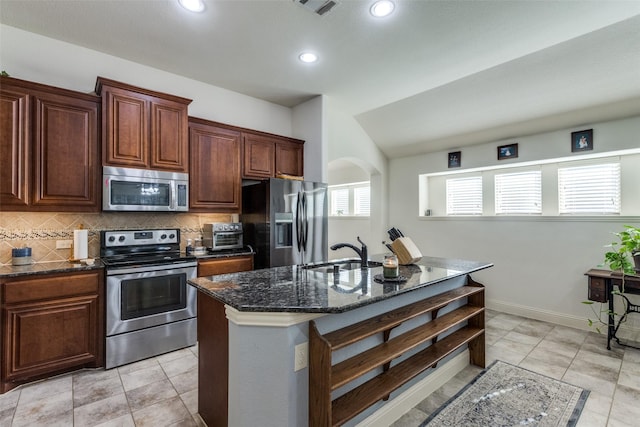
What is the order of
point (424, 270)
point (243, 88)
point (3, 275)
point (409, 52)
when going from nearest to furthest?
point (3, 275)
point (424, 270)
point (409, 52)
point (243, 88)

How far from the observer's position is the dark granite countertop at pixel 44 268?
2312 mm

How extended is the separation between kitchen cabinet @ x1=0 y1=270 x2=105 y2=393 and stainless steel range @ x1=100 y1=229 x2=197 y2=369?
0.12 m

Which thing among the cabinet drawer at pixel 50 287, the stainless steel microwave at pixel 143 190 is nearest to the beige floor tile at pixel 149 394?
the cabinet drawer at pixel 50 287

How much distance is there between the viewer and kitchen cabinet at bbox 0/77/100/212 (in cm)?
248

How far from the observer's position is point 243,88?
3.98 metres

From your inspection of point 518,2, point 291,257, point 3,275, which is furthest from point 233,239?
point 518,2

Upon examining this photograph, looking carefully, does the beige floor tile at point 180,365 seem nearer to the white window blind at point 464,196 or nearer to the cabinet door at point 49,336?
the cabinet door at point 49,336

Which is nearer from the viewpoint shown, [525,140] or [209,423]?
[209,423]

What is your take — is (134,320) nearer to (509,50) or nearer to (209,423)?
(209,423)

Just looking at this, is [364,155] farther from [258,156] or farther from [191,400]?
[191,400]

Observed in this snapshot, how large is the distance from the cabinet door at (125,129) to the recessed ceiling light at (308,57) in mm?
1623

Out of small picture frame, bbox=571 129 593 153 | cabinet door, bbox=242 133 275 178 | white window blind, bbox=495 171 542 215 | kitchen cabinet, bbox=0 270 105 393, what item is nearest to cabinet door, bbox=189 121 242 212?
cabinet door, bbox=242 133 275 178

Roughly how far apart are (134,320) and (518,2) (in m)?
4.11

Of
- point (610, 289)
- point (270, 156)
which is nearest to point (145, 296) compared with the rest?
point (270, 156)
